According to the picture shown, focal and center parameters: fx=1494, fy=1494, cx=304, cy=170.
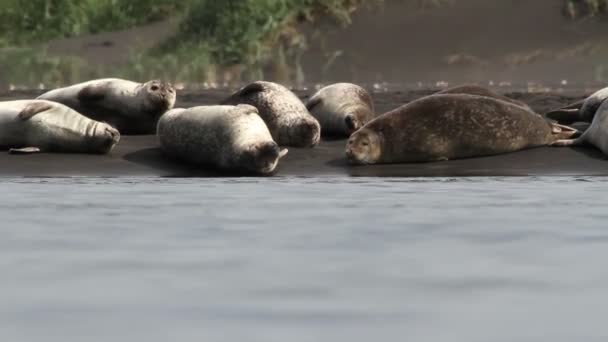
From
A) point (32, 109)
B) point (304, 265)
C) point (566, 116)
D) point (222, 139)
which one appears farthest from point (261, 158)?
point (304, 265)

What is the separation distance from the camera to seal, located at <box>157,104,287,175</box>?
32.2 feet

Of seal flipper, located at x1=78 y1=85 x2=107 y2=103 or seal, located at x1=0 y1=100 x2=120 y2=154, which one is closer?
seal, located at x1=0 y1=100 x2=120 y2=154

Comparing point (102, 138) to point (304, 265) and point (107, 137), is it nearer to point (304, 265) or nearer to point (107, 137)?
point (107, 137)

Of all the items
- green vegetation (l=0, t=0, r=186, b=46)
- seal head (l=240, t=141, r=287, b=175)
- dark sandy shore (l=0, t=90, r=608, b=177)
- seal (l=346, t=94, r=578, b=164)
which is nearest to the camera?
seal head (l=240, t=141, r=287, b=175)

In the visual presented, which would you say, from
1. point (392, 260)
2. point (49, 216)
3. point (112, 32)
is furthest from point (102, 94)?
point (112, 32)

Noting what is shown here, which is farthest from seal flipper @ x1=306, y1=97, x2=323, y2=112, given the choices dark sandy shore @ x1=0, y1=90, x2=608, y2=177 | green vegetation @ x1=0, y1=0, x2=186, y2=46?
green vegetation @ x1=0, y1=0, x2=186, y2=46

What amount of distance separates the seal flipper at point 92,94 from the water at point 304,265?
3.66 m

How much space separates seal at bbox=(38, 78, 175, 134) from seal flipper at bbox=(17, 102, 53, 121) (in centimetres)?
99

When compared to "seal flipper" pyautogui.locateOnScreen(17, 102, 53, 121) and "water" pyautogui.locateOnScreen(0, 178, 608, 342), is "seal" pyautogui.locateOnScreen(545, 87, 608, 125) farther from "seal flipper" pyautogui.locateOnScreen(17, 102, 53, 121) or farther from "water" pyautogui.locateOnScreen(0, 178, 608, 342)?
"seal flipper" pyautogui.locateOnScreen(17, 102, 53, 121)

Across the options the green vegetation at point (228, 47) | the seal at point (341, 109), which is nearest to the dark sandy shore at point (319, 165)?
the seal at point (341, 109)

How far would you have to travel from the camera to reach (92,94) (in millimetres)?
12000

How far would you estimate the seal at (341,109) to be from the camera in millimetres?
11911

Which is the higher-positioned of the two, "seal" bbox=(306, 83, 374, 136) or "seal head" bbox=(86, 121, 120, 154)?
"seal" bbox=(306, 83, 374, 136)

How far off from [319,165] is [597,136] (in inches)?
78.3
